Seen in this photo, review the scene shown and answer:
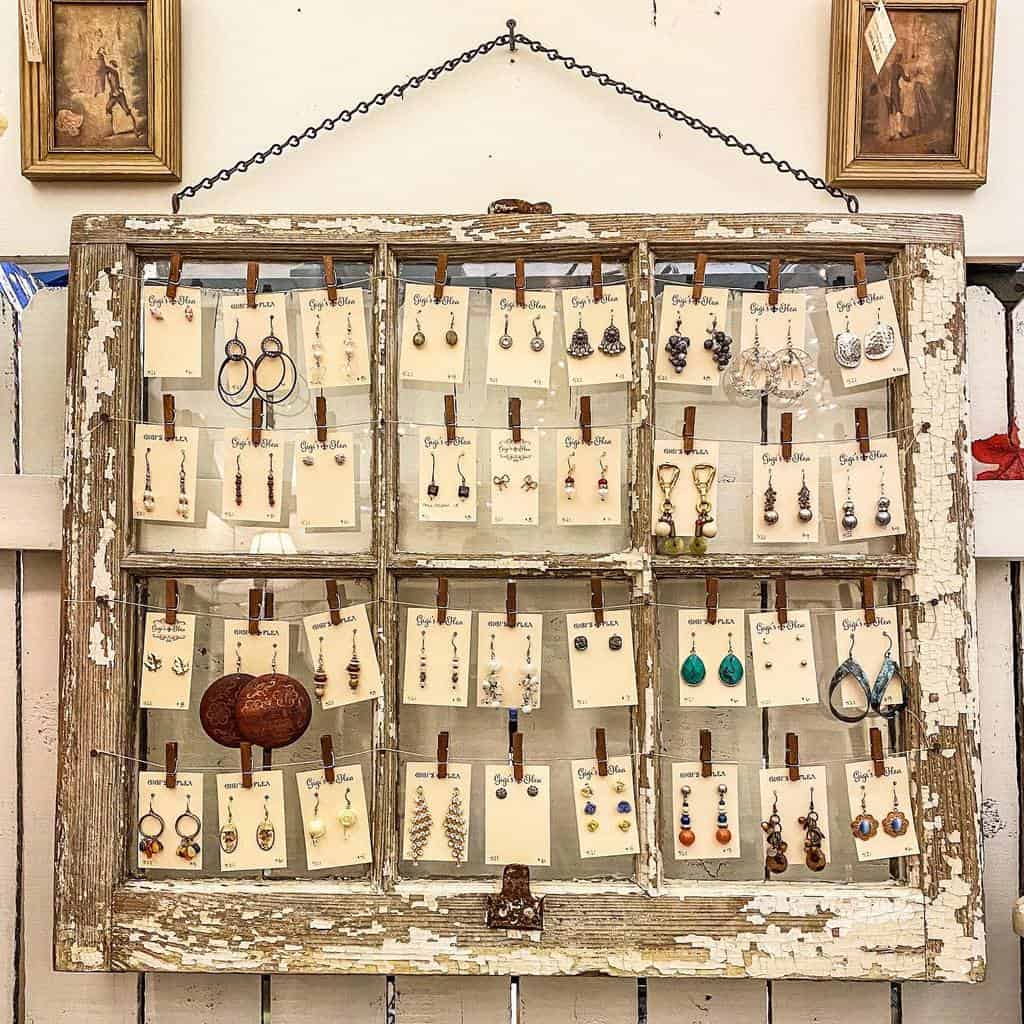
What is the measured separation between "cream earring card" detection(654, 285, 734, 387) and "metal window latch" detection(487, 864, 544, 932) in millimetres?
663

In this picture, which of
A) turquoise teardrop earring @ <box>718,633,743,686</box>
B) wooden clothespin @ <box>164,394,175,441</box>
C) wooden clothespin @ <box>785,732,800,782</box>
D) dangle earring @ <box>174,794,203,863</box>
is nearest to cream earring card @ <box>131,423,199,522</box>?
wooden clothespin @ <box>164,394,175,441</box>

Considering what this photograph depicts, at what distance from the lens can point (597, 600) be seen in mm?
1300

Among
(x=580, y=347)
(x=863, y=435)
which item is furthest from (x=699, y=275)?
(x=863, y=435)

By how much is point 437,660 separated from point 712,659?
1.15 ft

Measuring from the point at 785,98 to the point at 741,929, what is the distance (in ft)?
3.69

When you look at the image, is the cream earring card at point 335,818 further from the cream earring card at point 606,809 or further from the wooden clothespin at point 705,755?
the wooden clothespin at point 705,755

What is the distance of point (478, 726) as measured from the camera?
4.34 ft

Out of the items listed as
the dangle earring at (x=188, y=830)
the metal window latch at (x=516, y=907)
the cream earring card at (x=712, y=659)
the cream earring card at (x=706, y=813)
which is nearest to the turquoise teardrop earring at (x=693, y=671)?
the cream earring card at (x=712, y=659)

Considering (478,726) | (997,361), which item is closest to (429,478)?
(478,726)

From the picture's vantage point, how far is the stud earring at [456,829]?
128cm

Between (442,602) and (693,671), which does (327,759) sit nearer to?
(442,602)

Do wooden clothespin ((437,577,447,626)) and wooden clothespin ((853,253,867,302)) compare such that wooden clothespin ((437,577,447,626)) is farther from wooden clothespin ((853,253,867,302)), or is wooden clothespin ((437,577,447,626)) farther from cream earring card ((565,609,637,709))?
wooden clothespin ((853,253,867,302))

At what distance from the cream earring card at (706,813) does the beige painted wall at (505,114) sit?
2.57 feet

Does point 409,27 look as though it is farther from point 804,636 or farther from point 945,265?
point 804,636
